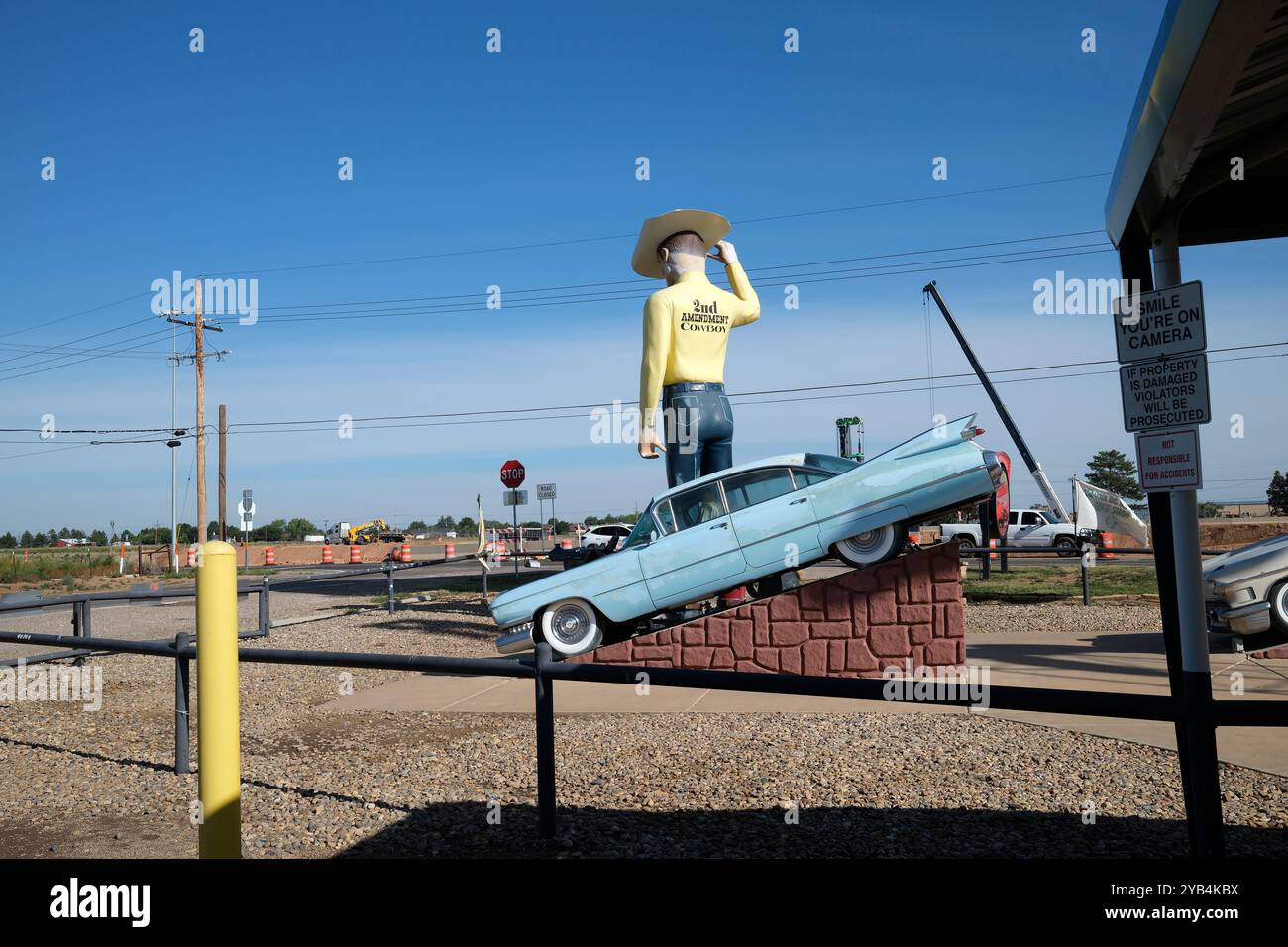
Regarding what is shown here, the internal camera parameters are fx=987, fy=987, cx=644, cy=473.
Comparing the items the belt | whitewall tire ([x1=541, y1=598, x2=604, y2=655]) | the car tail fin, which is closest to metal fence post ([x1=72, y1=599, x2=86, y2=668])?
whitewall tire ([x1=541, y1=598, x2=604, y2=655])

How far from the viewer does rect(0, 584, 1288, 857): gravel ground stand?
4.58 meters

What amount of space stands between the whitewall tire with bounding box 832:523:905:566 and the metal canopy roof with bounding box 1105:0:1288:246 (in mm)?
3861

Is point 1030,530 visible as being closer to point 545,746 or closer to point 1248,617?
point 1248,617

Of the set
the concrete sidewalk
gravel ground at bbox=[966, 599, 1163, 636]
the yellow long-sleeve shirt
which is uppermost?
the yellow long-sleeve shirt

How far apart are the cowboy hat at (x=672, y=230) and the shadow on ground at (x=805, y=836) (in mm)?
6493

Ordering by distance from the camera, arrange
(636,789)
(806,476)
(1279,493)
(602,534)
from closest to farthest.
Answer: (636,789), (806,476), (602,534), (1279,493)

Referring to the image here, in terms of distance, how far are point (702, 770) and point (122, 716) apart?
18.3 feet

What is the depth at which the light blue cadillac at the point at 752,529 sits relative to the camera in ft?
27.7

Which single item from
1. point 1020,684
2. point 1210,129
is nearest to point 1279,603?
point 1020,684

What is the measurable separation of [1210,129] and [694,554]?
5.87 metres

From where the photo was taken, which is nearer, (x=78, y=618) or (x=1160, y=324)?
(x=1160, y=324)

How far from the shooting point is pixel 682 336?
976cm

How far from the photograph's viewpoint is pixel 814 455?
899cm

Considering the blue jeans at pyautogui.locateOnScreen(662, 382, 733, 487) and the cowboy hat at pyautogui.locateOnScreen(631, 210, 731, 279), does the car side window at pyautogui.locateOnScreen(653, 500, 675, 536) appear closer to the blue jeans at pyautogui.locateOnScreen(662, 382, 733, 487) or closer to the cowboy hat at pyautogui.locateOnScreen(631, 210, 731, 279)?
the blue jeans at pyautogui.locateOnScreen(662, 382, 733, 487)
